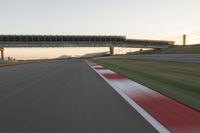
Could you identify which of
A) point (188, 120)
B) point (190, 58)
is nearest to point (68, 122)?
point (188, 120)

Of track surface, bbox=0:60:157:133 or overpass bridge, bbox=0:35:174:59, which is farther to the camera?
overpass bridge, bbox=0:35:174:59

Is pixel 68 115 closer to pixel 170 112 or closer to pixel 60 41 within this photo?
pixel 170 112

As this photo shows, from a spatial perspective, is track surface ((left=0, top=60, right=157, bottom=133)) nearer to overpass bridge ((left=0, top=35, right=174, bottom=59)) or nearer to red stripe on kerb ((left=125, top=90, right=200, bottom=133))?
red stripe on kerb ((left=125, top=90, right=200, bottom=133))

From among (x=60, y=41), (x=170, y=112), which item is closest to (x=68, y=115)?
(x=170, y=112)

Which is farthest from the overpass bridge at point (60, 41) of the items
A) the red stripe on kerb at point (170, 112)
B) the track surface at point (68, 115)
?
the track surface at point (68, 115)

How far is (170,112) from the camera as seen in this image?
6.47m

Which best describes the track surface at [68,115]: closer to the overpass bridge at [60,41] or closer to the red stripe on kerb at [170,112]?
the red stripe on kerb at [170,112]

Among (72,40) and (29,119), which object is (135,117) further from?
(72,40)

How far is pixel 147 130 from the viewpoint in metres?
4.92

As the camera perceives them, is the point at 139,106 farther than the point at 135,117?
Yes

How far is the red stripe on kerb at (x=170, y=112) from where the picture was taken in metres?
5.15

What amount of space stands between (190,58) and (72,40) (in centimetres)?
9134

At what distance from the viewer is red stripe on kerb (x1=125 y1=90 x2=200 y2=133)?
5146 mm

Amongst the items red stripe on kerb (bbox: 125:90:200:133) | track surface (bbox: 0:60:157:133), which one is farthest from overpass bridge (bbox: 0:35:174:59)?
track surface (bbox: 0:60:157:133)
